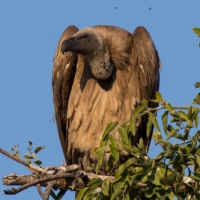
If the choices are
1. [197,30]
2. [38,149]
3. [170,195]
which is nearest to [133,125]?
[170,195]

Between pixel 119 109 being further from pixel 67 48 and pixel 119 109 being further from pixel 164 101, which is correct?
pixel 164 101

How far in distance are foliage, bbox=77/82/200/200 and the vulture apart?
10.9 feet

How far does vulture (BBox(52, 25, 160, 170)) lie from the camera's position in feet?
31.0

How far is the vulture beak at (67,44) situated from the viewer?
351 inches

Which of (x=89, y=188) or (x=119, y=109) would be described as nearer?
(x=89, y=188)

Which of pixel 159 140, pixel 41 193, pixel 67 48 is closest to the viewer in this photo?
pixel 159 140

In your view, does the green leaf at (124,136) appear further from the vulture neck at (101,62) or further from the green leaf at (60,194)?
the vulture neck at (101,62)

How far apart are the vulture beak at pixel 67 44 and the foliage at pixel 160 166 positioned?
296 centimetres

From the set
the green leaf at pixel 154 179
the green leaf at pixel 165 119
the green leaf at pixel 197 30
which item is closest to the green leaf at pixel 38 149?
the green leaf at pixel 154 179

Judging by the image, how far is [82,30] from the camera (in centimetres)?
962

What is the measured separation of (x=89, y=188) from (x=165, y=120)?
0.93 m

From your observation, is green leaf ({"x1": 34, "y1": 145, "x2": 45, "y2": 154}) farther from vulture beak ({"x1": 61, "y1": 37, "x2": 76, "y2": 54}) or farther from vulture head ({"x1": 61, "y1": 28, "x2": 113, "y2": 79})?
vulture head ({"x1": 61, "y1": 28, "x2": 113, "y2": 79})

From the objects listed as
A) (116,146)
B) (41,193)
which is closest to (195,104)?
(116,146)

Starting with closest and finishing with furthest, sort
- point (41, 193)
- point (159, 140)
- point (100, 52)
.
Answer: point (159, 140), point (41, 193), point (100, 52)
